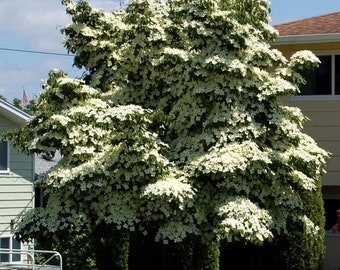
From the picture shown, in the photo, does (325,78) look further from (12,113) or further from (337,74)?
(12,113)

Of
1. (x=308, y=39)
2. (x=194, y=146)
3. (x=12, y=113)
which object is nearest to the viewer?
(x=194, y=146)

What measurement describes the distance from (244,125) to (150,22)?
110 inches

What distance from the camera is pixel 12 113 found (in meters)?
19.0

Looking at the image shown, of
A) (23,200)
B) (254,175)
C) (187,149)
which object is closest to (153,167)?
(187,149)

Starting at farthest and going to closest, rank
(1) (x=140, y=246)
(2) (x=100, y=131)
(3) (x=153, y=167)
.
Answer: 1. (1) (x=140, y=246)
2. (2) (x=100, y=131)
3. (3) (x=153, y=167)

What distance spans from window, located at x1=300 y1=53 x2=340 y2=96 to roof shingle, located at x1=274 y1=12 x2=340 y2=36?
601mm

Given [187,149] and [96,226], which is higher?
[187,149]

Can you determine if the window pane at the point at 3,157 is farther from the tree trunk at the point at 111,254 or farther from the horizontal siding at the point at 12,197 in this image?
the tree trunk at the point at 111,254

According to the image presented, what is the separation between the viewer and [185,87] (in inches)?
468

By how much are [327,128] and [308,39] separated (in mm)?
2017

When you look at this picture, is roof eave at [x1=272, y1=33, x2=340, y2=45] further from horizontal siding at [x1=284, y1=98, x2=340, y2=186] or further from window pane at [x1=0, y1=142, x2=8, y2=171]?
window pane at [x1=0, y1=142, x2=8, y2=171]

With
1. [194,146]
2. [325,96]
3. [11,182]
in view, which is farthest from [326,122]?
[11,182]

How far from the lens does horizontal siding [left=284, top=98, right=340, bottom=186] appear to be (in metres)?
15.7

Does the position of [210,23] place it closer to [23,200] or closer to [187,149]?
[187,149]
